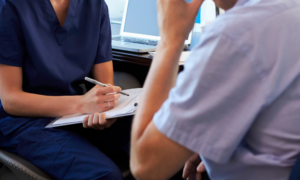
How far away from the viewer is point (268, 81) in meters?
0.36

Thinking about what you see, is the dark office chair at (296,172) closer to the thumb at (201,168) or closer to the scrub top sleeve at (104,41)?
the thumb at (201,168)

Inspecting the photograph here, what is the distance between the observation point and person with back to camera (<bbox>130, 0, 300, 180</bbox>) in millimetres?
357

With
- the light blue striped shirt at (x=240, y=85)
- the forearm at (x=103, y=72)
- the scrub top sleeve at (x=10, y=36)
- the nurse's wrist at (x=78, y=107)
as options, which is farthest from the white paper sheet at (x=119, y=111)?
the light blue striped shirt at (x=240, y=85)

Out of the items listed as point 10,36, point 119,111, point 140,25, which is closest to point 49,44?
point 10,36

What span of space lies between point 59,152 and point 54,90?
25 centimetres

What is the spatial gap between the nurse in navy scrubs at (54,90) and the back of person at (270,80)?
1.45 feet

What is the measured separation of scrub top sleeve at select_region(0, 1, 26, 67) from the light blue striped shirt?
2.05 feet

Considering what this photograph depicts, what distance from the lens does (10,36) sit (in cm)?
82

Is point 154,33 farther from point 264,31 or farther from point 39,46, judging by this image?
point 264,31

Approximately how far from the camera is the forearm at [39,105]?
84 centimetres

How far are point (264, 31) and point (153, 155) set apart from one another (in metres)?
0.24

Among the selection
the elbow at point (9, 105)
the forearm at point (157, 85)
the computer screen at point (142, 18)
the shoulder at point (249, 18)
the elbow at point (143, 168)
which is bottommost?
the elbow at point (9, 105)

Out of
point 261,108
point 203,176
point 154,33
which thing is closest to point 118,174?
point 203,176

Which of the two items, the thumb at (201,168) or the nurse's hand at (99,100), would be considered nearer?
the thumb at (201,168)
